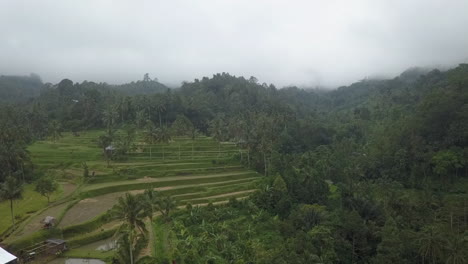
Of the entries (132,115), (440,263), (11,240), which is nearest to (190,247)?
(11,240)

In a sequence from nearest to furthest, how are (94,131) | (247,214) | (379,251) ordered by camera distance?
(379,251), (247,214), (94,131)

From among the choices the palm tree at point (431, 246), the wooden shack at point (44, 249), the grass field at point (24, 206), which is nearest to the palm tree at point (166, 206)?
the wooden shack at point (44, 249)

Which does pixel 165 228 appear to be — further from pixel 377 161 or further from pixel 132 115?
pixel 132 115

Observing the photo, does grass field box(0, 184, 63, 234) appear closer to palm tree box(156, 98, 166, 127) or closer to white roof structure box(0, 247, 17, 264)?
white roof structure box(0, 247, 17, 264)

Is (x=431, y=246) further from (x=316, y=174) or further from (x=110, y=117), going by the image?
(x=110, y=117)

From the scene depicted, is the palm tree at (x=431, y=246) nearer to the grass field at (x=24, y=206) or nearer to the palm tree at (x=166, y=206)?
the palm tree at (x=166, y=206)
